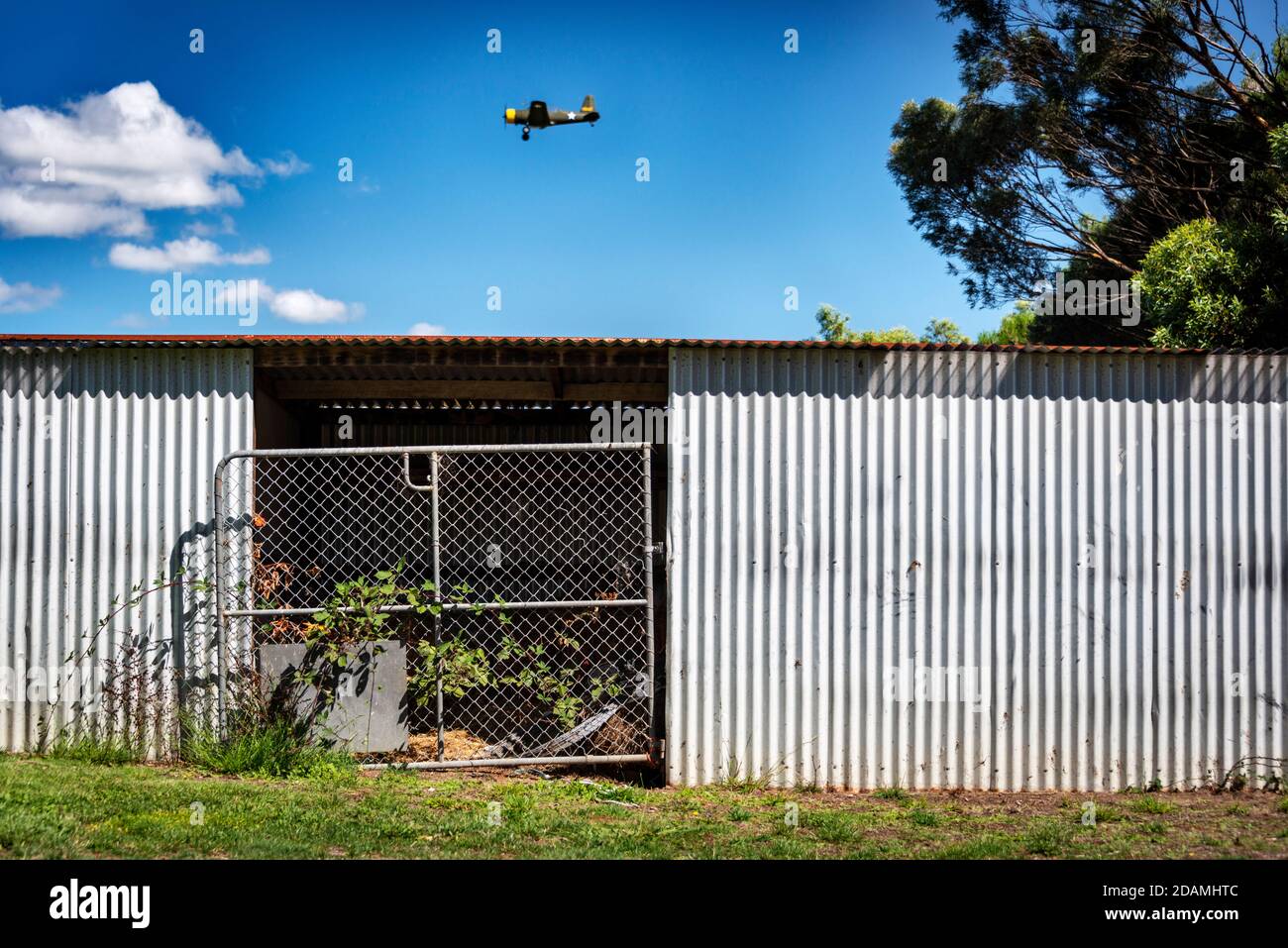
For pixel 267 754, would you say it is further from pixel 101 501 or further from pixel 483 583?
pixel 483 583

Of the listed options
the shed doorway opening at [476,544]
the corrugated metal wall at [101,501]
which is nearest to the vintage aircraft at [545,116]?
the shed doorway opening at [476,544]

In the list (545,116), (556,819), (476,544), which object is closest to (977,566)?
(556,819)

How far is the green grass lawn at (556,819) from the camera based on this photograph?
4.49m

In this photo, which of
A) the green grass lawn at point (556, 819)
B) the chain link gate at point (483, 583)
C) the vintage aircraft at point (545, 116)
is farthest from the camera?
the vintage aircraft at point (545, 116)

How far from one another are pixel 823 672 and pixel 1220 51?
14574 millimetres

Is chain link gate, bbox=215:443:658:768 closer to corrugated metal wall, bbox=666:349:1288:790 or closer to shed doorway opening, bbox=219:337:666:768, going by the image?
shed doorway opening, bbox=219:337:666:768

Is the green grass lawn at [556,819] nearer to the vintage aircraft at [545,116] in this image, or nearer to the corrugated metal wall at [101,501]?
the corrugated metal wall at [101,501]

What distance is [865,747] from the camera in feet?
20.0

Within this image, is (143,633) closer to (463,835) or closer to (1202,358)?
(463,835)

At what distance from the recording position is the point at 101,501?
612cm

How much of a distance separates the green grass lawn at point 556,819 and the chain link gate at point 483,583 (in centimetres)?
47

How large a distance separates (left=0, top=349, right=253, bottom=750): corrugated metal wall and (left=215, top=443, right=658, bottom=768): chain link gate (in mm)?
291

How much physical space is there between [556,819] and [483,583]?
3.47m

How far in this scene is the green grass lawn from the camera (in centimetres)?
449
